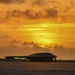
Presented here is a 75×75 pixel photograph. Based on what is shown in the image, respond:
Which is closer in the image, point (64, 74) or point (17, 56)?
point (64, 74)

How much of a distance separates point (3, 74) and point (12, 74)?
41.5 inches

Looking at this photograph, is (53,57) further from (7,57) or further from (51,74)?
(51,74)

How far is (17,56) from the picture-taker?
160750 mm

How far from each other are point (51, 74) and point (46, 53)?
103499mm

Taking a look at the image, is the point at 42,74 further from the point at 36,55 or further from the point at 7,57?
the point at 7,57

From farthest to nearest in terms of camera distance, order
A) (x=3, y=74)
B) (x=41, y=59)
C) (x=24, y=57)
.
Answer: (x=24, y=57) → (x=41, y=59) → (x=3, y=74)

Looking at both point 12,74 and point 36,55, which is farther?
point 36,55

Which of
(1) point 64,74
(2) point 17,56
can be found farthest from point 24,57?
(1) point 64,74

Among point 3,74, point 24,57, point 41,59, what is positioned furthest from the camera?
point 24,57

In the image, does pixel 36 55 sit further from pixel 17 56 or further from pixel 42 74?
pixel 42 74

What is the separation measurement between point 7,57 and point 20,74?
116300mm

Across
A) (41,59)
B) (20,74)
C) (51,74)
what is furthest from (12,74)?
(41,59)

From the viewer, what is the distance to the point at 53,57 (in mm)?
143875

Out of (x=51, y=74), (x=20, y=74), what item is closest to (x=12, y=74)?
(x=20, y=74)
